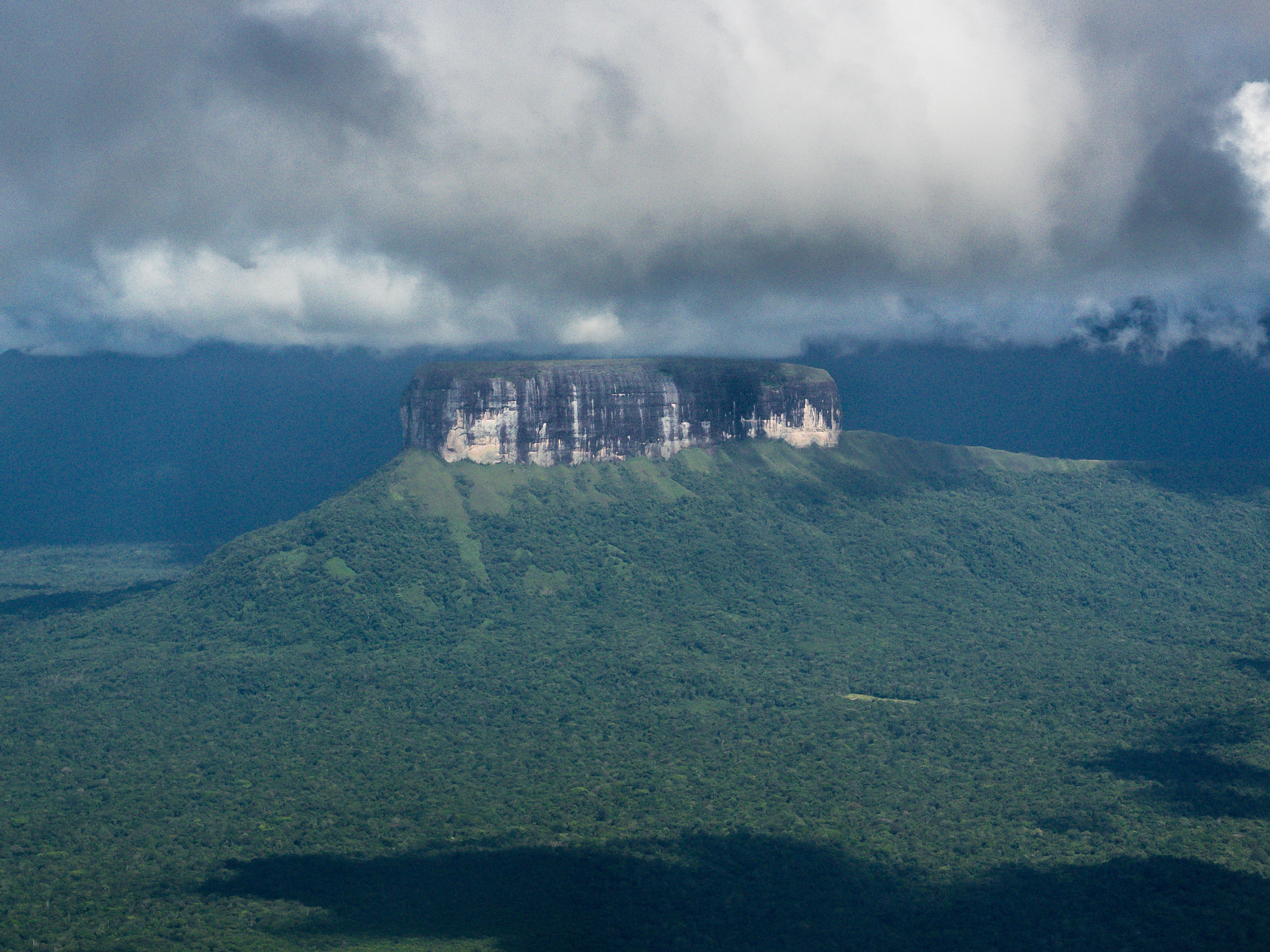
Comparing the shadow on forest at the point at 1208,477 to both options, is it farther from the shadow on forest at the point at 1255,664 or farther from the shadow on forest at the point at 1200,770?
the shadow on forest at the point at 1200,770

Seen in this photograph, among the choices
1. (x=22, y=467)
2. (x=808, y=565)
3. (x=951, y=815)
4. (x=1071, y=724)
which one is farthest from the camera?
(x=22, y=467)

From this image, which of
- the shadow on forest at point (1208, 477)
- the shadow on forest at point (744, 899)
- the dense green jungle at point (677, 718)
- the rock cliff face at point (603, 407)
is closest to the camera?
A: the shadow on forest at point (744, 899)

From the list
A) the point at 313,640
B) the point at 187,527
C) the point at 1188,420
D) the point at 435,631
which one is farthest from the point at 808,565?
the point at 187,527

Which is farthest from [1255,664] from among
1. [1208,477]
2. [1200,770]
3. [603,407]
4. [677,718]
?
[603,407]

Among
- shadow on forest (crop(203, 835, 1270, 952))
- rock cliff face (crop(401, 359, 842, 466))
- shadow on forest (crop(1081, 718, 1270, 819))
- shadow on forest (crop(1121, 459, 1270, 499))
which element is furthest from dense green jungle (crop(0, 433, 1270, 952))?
rock cliff face (crop(401, 359, 842, 466))

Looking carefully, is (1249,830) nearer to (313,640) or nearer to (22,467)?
(313,640)

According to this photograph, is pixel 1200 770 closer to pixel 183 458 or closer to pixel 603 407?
pixel 603 407

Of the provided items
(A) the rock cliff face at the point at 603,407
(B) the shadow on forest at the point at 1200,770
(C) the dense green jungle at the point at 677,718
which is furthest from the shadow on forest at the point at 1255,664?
(A) the rock cliff face at the point at 603,407
